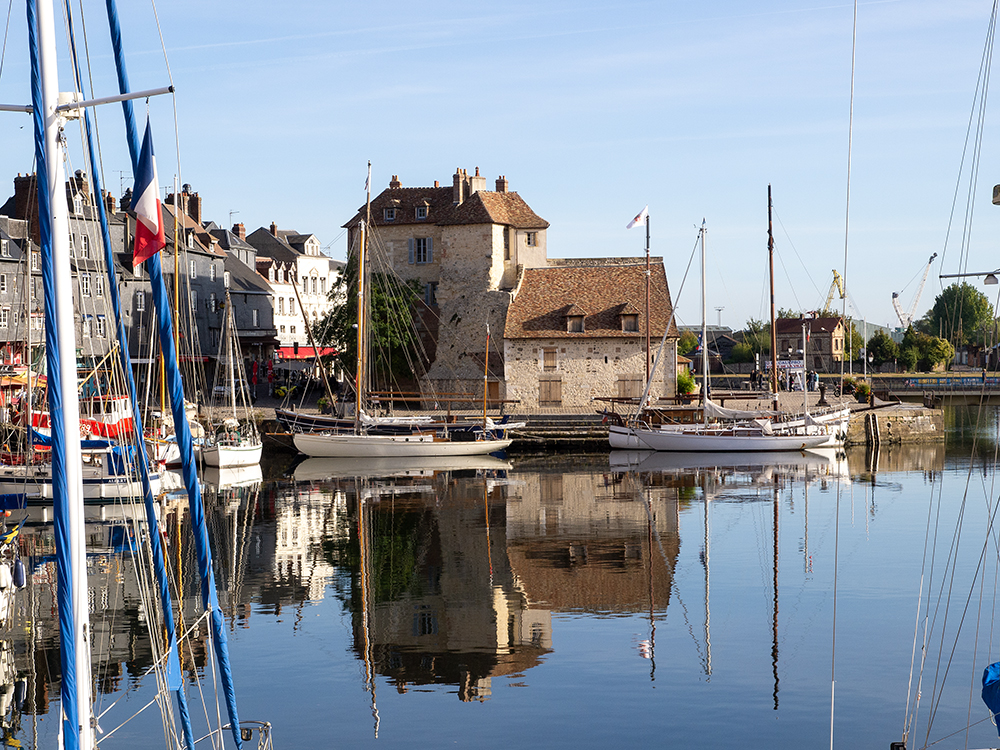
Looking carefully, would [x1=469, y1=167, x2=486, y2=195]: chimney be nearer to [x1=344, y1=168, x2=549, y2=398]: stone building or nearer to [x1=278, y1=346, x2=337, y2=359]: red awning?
[x1=344, y1=168, x2=549, y2=398]: stone building

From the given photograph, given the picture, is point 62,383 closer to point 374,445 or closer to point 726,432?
point 374,445

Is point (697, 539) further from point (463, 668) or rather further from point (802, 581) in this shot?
point (463, 668)

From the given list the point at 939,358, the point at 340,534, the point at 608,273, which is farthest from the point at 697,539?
the point at 939,358

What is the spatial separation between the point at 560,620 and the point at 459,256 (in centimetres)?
4770

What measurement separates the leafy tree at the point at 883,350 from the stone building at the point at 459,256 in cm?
7633

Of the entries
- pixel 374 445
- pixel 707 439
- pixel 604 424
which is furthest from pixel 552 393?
pixel 374 445

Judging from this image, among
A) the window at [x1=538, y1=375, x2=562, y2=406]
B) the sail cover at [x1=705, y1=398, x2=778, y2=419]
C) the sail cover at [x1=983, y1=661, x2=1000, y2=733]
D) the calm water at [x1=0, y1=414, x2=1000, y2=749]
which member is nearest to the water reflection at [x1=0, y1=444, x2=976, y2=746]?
the calm water at [x1=0, y1=414, x2=1000, y2=749]

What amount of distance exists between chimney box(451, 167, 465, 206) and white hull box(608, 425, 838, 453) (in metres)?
21.7

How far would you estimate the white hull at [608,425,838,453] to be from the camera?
53469 millimetres

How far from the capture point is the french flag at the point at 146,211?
26.2 feet

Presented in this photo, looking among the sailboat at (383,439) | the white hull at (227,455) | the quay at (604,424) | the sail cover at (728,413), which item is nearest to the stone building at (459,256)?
the quay at (604,424)

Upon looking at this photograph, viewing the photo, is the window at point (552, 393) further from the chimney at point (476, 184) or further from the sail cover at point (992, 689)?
the sail cover at point (992, 689)

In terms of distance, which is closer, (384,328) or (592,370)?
(592,370)

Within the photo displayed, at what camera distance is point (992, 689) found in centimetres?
1017
